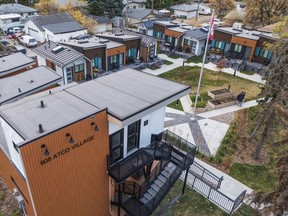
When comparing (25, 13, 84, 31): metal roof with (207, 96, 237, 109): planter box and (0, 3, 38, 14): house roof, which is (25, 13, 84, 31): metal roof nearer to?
(0, 3, 38, 14): house roof

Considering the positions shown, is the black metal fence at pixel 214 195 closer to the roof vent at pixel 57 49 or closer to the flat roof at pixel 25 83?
the flat roof at pixel 25 83

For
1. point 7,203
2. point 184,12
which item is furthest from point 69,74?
point 184,12

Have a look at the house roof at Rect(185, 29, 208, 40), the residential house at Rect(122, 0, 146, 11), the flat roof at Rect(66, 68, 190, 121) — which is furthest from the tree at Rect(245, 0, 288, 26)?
the flat roof at Rect(66, 68, 190, 121)

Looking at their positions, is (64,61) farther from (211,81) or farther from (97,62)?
(211,81)

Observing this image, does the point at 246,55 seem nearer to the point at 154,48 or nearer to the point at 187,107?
the point at 154,48

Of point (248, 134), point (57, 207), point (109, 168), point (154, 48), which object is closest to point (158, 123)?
point (109, 168)
